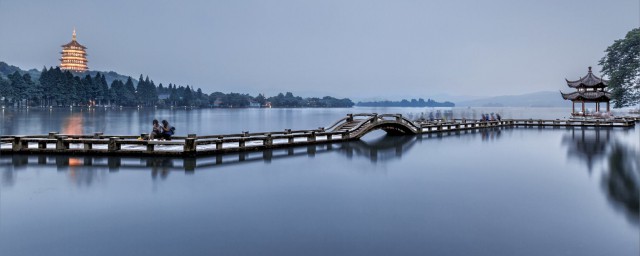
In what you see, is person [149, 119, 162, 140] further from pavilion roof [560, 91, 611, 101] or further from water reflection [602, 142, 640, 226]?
pavilion roof [560, 91, 611, 101]

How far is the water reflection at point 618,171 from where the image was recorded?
9646 mm

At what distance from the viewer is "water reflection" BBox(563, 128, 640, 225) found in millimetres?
9646

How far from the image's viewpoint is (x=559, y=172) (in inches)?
580

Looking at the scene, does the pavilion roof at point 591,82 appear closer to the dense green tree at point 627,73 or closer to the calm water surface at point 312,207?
the dense green tree at point 627,73

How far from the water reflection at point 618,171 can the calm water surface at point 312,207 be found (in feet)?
0.20

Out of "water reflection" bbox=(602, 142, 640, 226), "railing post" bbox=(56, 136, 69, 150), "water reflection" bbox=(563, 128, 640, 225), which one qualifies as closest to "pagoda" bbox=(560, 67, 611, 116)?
"water reflection" bbox=(563, 128, 640, 225)

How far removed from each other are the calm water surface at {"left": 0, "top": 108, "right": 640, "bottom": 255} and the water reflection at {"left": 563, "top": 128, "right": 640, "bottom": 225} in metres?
0.06

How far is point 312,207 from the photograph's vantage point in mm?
9359

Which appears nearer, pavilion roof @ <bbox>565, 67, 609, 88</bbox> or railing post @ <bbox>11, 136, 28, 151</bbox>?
railing post @ <bbox>11, 136, 28, 151</bbox>

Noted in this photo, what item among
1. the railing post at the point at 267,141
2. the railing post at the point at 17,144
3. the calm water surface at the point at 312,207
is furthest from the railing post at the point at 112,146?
the railing post at the point at 267,141

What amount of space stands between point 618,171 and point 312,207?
12.5 metres

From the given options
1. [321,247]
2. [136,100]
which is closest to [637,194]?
[321,247]

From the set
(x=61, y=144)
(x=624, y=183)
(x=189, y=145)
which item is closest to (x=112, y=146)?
(x=61, y=144)

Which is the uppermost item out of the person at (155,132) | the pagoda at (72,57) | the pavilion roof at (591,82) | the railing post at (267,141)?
the pagoda at (72,57)
